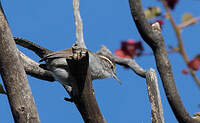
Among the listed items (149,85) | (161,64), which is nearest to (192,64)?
(161,64)

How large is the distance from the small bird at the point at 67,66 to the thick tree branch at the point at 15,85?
2.61 ft

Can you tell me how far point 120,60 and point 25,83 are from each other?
324 centimetres

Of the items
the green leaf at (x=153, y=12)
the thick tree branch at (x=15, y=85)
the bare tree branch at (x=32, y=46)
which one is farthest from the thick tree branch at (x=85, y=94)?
the bare tree branch at (x=32, y=46)

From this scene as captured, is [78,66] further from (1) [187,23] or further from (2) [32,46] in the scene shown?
(2) [32,46]

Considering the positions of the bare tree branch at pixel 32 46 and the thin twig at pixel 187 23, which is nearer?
the thin twig at pixel 187 23

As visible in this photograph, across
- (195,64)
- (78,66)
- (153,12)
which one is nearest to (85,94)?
(78,66)

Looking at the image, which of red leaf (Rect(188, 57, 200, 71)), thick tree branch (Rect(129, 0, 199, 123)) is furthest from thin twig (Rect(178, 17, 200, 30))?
thick tree branch (Rect(129, 0, 199, 123))

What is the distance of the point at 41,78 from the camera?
5199 millimetres

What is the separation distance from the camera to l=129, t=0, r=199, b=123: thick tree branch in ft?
7.96

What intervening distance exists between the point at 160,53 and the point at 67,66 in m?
2.00

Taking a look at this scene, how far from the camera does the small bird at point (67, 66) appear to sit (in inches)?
171

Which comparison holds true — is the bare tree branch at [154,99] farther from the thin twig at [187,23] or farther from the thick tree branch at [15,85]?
the thin twig at [187,23]

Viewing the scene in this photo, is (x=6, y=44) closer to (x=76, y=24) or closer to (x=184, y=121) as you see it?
(x=184, y=121)

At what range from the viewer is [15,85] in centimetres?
310
